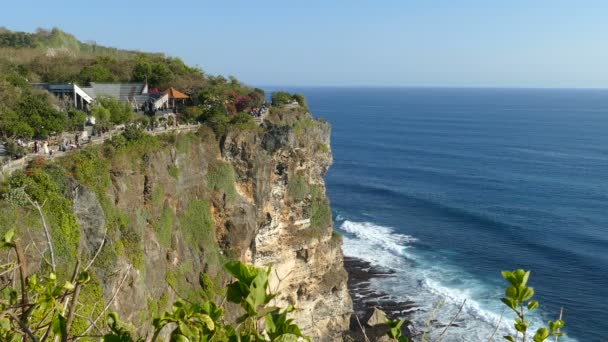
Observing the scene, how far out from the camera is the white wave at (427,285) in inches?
1885

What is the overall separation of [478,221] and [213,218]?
142ft

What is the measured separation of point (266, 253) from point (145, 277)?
13.9m

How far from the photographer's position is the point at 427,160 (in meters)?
102

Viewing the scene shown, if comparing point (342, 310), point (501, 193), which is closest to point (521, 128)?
point (501, 193)

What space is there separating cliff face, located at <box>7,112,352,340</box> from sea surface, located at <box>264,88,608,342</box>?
37.6ft

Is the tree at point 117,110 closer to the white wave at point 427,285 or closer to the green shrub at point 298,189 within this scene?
the green shrub at point 298,189

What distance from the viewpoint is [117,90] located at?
48.1 meters

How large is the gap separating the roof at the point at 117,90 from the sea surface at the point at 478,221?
32001 millimetres

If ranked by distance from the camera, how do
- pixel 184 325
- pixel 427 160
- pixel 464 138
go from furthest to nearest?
pixel 464 138 → pixel 427 160 → pixel 184 325

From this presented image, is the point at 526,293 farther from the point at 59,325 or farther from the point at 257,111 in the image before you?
the point at 257,111

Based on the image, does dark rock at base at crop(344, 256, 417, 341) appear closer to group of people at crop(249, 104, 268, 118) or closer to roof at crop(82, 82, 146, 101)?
group of people at crop(249, 104, 268, 118)

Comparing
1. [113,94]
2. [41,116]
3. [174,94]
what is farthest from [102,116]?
[113,94]

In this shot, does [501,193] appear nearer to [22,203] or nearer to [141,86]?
[141,86]

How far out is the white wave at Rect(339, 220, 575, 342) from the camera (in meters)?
47.9
